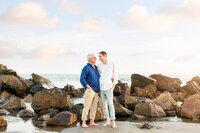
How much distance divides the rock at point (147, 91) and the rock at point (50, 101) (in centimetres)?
802

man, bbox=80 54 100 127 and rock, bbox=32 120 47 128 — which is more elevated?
man, bbox=80 54 100 127

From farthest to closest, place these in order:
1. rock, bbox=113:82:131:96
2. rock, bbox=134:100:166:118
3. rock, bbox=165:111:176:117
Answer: rock, bbox=113:82:131:96, rock, bbox=165:111:176:117, rock, bbox=134:100:166:118

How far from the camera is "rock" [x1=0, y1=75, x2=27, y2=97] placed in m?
29.3

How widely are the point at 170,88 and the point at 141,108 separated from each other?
13.5 m

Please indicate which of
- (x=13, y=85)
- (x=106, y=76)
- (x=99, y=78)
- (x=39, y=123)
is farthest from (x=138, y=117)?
(x=13, y=85)

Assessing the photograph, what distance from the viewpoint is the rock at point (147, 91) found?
26547 mm

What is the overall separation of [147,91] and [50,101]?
30.5ft

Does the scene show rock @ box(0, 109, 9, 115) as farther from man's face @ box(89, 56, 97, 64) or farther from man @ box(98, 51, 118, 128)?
man's face @ box(89, 56, 97, 64)

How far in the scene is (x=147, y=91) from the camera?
26766mm

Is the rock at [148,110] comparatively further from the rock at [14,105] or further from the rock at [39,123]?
the rock at [14,105]

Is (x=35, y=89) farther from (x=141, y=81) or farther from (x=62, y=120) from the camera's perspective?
(x=62, y=120)

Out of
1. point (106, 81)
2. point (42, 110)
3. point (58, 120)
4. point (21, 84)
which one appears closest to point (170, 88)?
point (21, 84)

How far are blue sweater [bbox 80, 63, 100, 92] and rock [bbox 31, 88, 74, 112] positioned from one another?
7.62 meters

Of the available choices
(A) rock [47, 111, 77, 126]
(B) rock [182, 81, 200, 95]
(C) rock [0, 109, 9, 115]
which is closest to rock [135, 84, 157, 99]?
(B) rock [182, 81, 200, 95]
